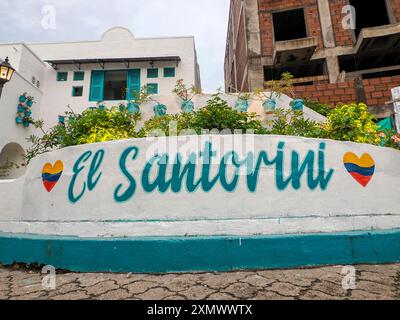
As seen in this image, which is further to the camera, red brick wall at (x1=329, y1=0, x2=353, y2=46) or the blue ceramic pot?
red brick wall at (x1=329, y1=0, x2=353, y2=46)

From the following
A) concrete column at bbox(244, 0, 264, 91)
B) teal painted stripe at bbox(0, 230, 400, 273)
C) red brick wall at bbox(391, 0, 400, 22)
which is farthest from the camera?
concrete column at bbox(244, 0, 264, 91)

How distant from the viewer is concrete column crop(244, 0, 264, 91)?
13.5m

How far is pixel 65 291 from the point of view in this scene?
2613 mm

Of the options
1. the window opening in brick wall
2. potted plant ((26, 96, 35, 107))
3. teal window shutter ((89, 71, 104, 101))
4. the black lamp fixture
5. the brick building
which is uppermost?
the window opening in brick wall

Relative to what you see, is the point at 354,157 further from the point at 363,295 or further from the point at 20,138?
the point at 20,138

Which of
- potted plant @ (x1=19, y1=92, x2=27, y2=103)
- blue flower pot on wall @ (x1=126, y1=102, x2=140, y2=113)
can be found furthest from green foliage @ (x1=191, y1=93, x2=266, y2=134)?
potted plant @ (x1=19, y1=92, x2=27, y2=103)

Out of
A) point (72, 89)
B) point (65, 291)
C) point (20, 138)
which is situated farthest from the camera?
point (72, 89)

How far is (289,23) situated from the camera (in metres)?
16.1

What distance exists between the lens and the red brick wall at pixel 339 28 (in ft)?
44.0

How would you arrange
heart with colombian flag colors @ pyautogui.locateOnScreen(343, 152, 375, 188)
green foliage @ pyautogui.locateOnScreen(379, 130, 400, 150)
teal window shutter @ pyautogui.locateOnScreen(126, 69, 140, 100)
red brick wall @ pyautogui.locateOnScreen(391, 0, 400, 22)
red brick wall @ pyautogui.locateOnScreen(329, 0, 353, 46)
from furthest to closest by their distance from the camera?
teal window shutter @ pyautogui.locateOnScreen(126, 69, 140, 100), red brick wall @ pyautogui.locateOnScreen(329, 0, 353, 46), red brick wall @ pyautogui.locateOnScreen(391, 0, 400, 22), green foliage @ pyautogui.locateOnScreen(379, 130, 400, 150), heart with colombian flag colors @ pyautogui.locateOnScreen(343, 152, 375, 188)

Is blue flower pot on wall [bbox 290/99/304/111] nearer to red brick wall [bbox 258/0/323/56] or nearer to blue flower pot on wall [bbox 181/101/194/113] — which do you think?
blue flower pot on wall [bbox 181/101/194/113]

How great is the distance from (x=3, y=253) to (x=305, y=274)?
3.98 m

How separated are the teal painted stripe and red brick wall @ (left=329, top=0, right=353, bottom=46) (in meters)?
13.3
